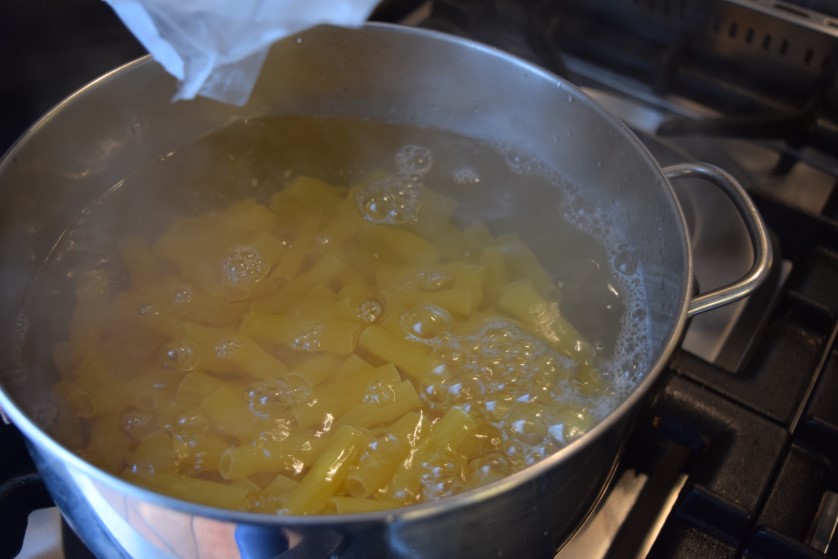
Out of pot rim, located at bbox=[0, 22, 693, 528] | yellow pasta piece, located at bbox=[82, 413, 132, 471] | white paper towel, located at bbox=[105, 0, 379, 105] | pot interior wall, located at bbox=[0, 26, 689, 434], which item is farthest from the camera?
pot interior wall, located at bbox=[0, 26, 689, 434]

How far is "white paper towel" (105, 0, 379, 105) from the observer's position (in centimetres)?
66

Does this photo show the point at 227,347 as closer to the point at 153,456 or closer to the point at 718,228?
the point at 153,456

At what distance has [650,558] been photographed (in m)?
0.80

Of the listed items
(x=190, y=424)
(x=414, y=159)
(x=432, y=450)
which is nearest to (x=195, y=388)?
(x=190, y=424)

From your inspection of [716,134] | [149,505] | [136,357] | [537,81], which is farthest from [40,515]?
[716,134]

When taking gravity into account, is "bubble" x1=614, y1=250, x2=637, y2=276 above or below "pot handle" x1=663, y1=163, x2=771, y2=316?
below

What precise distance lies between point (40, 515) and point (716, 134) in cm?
102

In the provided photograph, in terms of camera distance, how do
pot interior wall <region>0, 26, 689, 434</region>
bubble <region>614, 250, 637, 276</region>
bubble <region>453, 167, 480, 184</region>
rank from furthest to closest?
bubble <region>453, 167, 480, 184</region>
bubble <region>614, 250, 637, 276</region>
pot interior wall <region>0, 26, 689, 434</region>

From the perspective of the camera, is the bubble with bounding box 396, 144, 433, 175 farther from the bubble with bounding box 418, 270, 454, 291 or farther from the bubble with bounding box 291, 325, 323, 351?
the bubble with bounding box 291, 325, 323, 351

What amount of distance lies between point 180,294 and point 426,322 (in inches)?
11.6

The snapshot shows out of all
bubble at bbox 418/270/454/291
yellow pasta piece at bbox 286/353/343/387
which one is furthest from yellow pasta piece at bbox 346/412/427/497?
bubble at bbox 418/270/454/291

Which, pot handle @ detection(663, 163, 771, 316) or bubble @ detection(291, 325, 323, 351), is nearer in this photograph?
pot handle @ detection(663, 163, 771, 316)

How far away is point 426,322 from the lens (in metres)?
0.90

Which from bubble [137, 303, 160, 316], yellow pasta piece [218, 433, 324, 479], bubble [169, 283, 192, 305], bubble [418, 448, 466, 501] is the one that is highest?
bubble [169, 283, 192, 305]
